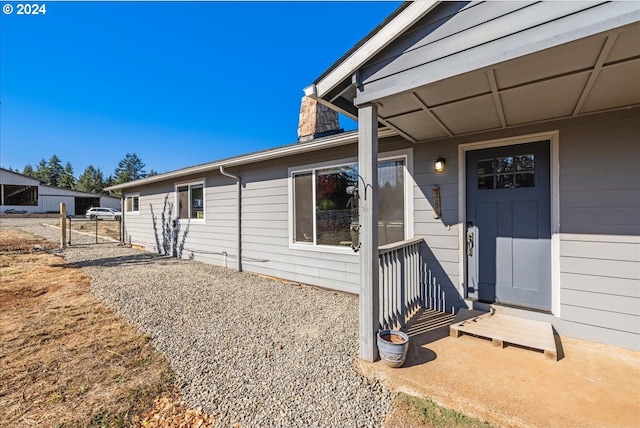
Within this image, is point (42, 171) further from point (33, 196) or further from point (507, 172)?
point (507, 172)

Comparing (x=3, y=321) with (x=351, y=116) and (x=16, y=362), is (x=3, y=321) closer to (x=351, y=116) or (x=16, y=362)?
(x=16, y=362)

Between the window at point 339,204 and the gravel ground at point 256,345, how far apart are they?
3.28 feet

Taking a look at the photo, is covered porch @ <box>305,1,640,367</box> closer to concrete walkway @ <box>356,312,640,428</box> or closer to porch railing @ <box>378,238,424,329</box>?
porch railing @ <box>378,238,424,329</box>

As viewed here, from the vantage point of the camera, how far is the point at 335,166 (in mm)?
4457

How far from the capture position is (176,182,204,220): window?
714 cm

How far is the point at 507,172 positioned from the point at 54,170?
81517 mm

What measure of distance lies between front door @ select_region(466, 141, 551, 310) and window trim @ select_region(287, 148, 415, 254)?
689 millimetres

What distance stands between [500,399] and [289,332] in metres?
2.02

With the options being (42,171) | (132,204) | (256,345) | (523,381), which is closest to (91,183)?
(42,171)

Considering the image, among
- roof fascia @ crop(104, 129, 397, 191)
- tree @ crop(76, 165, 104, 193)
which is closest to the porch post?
roof fascia @ crop(104, 129, 397, 191)

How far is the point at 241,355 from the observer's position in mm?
2598

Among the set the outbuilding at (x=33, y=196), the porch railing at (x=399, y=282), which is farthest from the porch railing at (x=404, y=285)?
the outbuilding at (x=33, y=196)

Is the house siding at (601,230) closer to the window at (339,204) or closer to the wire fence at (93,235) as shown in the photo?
the window at (339,204)

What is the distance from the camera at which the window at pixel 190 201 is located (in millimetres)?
7145
